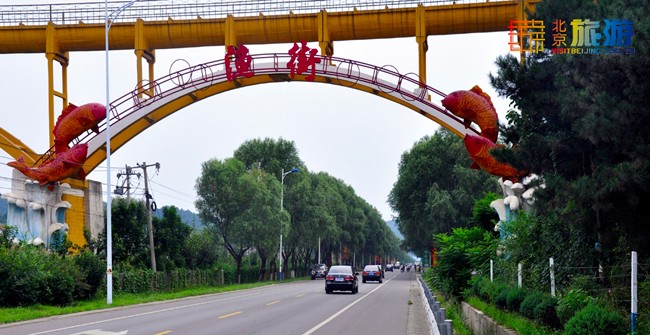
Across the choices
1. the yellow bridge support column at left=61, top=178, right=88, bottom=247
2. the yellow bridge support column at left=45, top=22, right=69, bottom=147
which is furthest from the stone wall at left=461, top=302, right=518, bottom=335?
the yellow bridge support column at left=45, top=22, right=69, bottom=147

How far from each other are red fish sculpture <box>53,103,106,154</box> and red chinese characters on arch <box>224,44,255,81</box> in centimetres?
613

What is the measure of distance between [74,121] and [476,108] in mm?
18240

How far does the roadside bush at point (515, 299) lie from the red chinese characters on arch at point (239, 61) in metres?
21.1

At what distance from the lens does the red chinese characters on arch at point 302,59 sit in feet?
106

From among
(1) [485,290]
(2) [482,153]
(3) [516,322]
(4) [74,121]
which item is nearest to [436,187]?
(2) [482,153]

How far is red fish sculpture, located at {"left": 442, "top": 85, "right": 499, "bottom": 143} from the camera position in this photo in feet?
94.3

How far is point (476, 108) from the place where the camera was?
95.3ft

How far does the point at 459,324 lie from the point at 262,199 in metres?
43.4

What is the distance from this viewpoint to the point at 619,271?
12172 millimetres

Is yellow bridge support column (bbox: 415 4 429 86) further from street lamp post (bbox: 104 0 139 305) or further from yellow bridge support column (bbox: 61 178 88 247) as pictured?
yellow bridge support column (bbox: 61 178 88 247)

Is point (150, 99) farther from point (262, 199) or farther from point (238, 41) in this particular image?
point (262, 199)

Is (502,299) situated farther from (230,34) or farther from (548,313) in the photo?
(230,34)

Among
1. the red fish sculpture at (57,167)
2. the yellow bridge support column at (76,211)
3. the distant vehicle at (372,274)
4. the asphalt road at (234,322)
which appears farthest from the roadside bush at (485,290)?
the distant vehicle at (372,274)

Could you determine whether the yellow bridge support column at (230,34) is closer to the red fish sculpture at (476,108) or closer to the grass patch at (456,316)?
the red fish sculpture at (476,108)
